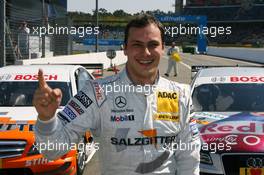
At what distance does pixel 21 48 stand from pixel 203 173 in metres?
13.5

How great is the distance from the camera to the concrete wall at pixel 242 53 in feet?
130

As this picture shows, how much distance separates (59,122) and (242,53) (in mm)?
46405

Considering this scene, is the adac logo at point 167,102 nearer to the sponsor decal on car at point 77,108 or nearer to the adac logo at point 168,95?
the adac logo at point 168,95

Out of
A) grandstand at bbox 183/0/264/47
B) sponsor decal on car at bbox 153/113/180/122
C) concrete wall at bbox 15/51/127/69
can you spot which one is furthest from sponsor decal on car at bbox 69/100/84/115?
grandstand at bbox 183/0/264/47

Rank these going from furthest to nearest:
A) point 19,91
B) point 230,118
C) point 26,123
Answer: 1. point 19,91
2. point 230,118
3. point 26,123

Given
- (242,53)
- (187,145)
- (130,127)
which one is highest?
(130,127)

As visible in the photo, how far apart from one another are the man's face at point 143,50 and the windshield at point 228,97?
3741 millimetres

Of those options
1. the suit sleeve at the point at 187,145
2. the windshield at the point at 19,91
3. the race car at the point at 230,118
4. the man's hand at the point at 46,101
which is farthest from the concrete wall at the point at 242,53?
the man's hand at the point at 46,101

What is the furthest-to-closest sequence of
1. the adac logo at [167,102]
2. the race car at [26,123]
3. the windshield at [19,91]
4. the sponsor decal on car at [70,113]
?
the windshield at [19,91]
the race car at [26,123]
the adac logo at [167,102]
the sponsor decal on car at [70,113]

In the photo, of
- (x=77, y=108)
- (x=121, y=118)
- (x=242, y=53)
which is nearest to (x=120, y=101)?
(x=121, y=118)

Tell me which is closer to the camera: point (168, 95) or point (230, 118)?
point (168, 95)

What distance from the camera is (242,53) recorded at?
4700 cm

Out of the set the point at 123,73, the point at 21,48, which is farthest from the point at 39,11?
the point at 123,73

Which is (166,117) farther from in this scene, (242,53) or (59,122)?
(242,53)
